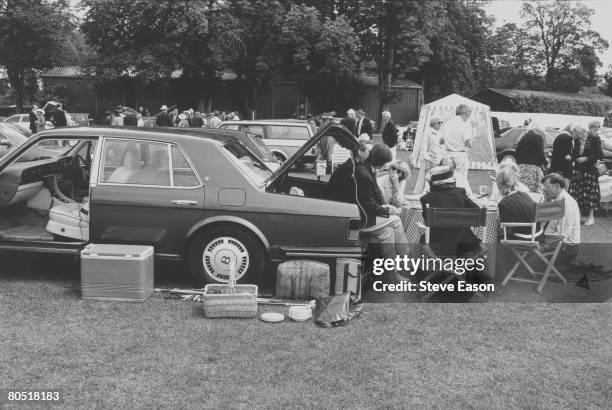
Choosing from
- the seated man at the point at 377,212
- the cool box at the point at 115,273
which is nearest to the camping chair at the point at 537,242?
the seated man at the point at 377,212

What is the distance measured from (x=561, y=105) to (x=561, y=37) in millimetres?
7168

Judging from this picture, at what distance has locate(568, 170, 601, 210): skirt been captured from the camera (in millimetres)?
11328

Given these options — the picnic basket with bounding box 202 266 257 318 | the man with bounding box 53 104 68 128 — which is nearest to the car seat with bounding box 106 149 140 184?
the picnic basket with bounding box 202 266 257 318

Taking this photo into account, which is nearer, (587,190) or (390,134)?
(587,190)

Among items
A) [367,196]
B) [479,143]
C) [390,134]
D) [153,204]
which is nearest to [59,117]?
[390,134]

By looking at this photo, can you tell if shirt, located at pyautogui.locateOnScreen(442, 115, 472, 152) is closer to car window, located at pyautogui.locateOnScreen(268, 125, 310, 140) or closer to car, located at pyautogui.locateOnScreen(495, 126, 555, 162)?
car window, located at pyautogui.locateOnScreen(268, 125, 310, 140)

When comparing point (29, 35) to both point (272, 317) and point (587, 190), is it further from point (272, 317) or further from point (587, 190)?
point (272, 317)

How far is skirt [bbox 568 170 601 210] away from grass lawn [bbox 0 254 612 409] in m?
5.18

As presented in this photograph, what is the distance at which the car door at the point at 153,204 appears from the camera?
6.47 m

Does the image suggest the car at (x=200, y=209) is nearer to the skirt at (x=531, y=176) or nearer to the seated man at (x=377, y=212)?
the seated man at (x=377, y=212)

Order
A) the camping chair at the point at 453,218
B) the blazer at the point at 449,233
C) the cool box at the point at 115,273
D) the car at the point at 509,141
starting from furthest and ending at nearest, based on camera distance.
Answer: the car at the point at 509,141, the blazer at the point at 449,233, the camping chair at the point at 453,218, the cool box at the point at 115,273

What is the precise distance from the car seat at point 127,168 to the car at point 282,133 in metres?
11.5

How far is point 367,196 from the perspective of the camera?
7.03 metres

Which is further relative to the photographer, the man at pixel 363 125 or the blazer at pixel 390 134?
the man at pixel 363 125
